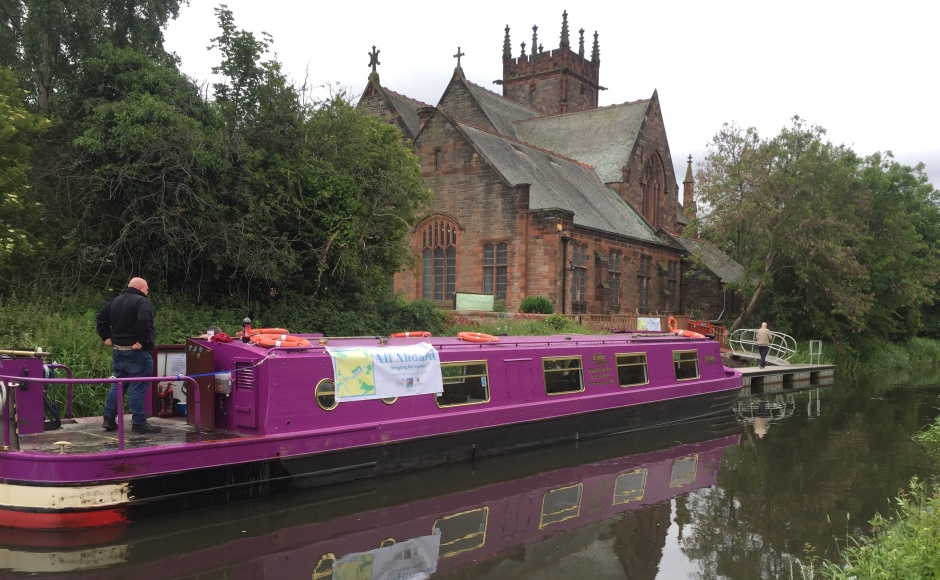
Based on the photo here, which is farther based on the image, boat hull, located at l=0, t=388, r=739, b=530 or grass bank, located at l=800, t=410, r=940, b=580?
boat hull, located at l=0, t=388, r=739, b=530

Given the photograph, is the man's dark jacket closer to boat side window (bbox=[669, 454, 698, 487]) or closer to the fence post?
boat side window (bbox=[669, 454, 698, 487])

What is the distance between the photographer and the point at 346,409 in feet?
31.4

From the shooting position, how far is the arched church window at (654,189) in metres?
39.0

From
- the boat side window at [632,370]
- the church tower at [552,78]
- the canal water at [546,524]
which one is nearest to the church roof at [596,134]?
the church tower at [552,78]

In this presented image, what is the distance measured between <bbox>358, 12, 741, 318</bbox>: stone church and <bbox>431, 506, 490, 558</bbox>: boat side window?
540 inches

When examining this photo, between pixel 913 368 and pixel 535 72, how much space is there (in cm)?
2983

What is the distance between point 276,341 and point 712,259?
28807 mm

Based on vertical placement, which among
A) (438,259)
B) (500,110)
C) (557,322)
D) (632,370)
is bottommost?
(632,370)

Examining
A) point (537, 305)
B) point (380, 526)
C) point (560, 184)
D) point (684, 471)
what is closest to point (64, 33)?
point (380, 526)

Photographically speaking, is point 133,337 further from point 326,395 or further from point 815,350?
point 815,350

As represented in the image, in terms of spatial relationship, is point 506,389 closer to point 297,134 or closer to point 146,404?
point 146,404

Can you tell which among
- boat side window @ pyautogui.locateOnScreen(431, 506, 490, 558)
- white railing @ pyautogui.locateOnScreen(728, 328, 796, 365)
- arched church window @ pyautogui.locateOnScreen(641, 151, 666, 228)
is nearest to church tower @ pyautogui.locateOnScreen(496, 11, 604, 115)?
arched church window @ pyautogui.locateOnScreen(641, 151, 666, 228)

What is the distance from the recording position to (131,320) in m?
8.27

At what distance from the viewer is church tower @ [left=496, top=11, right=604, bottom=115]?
1955 inches
